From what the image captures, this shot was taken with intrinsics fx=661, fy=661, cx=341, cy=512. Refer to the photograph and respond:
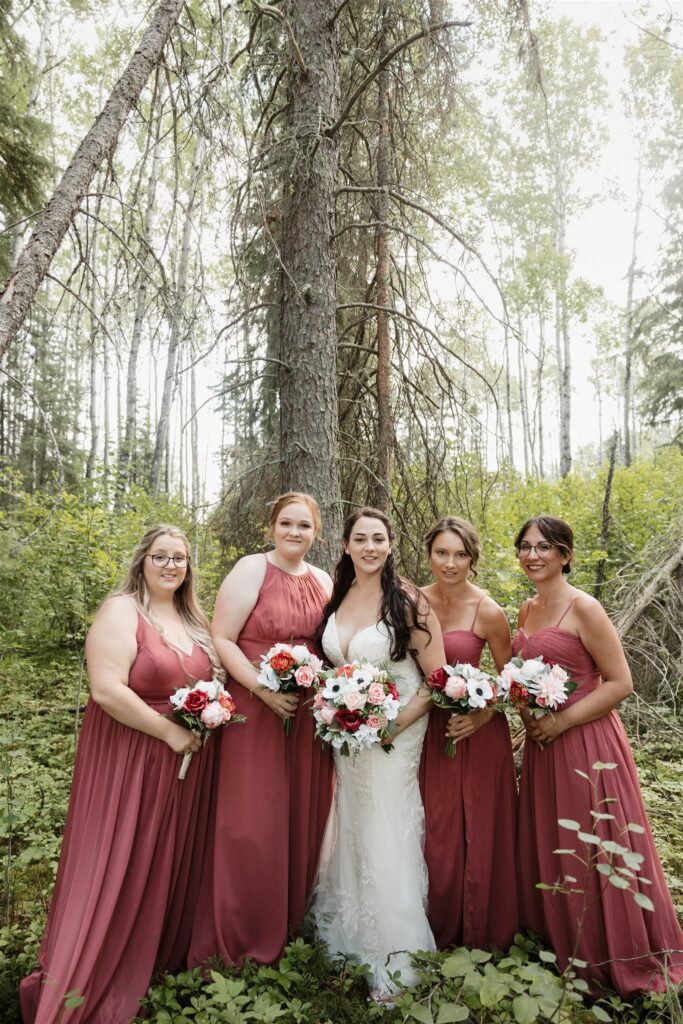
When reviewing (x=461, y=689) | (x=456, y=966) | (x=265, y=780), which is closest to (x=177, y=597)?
(x=265, y=780)

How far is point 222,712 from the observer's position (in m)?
3.12

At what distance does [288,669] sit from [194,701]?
19.0 inches

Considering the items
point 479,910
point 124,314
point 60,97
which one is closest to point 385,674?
point 479,910

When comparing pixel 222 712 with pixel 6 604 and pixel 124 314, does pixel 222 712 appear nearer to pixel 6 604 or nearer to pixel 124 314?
pixel 124 314

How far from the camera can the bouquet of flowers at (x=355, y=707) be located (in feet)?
10.5

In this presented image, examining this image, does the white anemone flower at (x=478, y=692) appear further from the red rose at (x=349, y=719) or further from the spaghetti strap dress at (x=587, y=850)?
the red rose at (x=349, y=719)

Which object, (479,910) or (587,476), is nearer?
(479,910)

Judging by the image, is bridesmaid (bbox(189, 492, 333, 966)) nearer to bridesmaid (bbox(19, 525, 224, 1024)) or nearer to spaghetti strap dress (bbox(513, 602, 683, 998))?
bridesmaid (bbox(19, 525, 224, 1024))

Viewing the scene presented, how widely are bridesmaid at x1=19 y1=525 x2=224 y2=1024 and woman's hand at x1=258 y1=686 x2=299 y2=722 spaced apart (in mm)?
252

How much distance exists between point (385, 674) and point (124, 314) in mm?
2810

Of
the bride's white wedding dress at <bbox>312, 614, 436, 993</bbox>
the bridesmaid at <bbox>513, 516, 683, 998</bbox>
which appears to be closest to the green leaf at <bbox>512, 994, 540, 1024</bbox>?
the bridesmaid at <bbox>513, 516, 683, 998</bbox>

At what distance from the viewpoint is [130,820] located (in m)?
3.06

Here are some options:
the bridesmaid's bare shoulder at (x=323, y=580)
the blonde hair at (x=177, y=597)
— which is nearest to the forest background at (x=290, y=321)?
the blonde hair at (x=177, y=597)

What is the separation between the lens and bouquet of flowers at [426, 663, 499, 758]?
326cm
